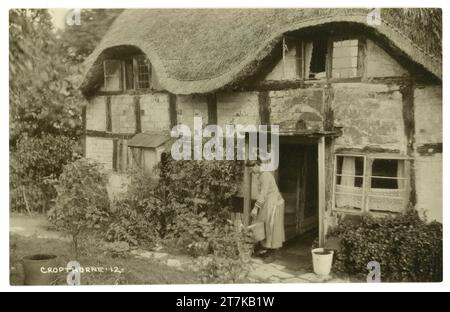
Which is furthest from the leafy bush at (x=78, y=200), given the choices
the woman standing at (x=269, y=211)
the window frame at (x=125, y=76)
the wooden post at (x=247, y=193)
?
the woman standing at (x=269, y=211)

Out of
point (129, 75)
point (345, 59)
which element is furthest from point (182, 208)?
point (345, 59)

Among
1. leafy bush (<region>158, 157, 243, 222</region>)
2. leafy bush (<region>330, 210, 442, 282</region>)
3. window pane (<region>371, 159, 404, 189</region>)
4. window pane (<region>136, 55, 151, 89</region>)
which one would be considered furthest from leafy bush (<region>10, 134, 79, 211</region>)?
window pane (<region>371, 159, 404, 189</region>)

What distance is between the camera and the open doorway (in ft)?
25.6

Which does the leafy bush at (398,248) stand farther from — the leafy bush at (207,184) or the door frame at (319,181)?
the leafy bush at (207,184)

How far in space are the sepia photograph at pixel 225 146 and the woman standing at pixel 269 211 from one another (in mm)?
22

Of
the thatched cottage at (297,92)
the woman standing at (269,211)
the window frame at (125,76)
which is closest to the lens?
the thatched cottage at (297,92)

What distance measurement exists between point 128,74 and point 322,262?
4.58 meters

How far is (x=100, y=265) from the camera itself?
250 inches

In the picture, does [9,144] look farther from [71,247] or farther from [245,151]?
[245,151]

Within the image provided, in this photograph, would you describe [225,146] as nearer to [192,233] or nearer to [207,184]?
[207,184]

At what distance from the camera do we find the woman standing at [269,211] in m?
6.76

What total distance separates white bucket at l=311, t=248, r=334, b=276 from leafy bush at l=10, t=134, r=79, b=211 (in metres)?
3.93

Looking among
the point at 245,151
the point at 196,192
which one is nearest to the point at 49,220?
the point at 196,192

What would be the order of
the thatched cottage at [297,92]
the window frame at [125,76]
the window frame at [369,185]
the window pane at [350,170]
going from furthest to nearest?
the window frame at [125,76], the window pane at [350,170], the window frame at [369,185], the thatched cottage at [297,92]
